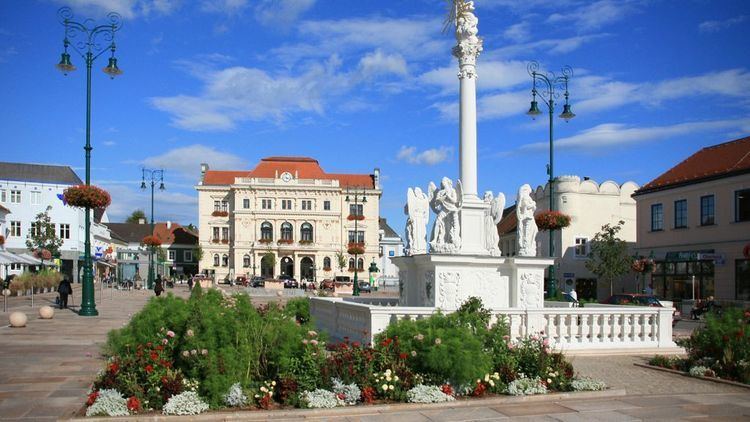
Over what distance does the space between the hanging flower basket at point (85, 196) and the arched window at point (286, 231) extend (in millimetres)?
74864

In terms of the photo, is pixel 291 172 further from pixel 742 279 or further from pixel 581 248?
pixel 742 279

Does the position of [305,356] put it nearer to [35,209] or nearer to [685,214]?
[685,214]

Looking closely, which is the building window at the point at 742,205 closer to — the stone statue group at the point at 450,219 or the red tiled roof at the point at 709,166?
the red tiled roof at the point at 709,166

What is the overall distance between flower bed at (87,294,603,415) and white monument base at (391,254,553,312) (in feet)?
16.1

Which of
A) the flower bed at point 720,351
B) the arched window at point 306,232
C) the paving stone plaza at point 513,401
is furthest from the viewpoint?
the arched window at point 306,232

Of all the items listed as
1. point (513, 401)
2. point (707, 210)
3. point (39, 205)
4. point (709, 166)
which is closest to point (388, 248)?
point (39, 205)

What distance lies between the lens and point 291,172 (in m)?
102

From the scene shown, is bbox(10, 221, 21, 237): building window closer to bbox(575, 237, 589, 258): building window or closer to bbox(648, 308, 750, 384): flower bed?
bbox(575, 237, 589, 258): building window

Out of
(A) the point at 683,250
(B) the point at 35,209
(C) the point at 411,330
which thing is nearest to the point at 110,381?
(C) the point at 411,330

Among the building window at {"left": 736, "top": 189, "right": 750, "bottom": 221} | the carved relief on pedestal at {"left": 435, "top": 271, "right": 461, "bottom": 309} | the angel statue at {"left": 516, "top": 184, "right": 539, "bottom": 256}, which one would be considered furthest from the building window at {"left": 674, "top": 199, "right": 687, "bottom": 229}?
the carved relief on pedestal at {"left": 435, "top": 271, "right": 461, "bottom": 309}

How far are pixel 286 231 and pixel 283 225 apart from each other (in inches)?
38.2

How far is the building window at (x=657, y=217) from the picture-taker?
142 feet

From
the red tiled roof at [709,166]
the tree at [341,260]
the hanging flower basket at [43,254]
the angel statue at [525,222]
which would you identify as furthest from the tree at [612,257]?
the tree at [341,260]

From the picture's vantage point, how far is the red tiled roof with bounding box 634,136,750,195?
37906mm
